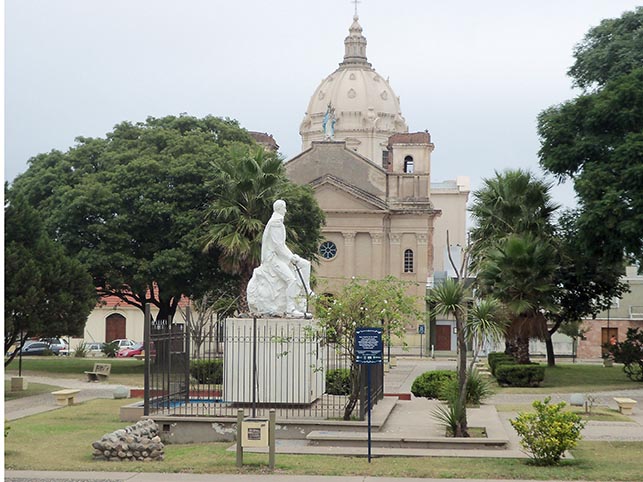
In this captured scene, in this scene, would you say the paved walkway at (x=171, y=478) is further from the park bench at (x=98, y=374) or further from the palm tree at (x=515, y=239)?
the park bench at (x=98, y=374)

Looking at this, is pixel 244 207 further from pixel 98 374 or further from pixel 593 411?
pixel 593 411

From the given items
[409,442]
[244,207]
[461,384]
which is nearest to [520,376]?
[244,207]

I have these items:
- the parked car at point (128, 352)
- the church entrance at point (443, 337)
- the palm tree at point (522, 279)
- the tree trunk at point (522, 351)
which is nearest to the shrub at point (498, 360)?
the tree trunk at point (522, 351)

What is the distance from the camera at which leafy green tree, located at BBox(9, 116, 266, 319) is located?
138ft

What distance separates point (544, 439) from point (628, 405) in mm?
10385

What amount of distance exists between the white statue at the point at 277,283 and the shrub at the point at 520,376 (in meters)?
14.7

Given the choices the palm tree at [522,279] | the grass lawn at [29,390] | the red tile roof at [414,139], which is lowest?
the grass lawn at [29,390]

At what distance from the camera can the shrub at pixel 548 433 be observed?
16.4 meters

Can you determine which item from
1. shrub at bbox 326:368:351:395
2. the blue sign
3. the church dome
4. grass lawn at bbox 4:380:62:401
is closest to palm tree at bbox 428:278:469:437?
the blue sign

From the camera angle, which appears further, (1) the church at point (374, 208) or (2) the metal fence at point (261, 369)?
(1) the church at point (374, 208)

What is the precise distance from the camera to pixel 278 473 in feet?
51.6

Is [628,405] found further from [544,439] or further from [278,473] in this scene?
[278,473]

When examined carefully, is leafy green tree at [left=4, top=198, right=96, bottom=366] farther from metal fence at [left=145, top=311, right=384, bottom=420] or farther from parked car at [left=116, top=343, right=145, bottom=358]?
parked car at [left=116, top=343, right=145, bottom=358]

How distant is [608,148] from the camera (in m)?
35.0
